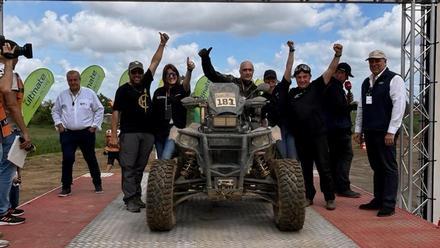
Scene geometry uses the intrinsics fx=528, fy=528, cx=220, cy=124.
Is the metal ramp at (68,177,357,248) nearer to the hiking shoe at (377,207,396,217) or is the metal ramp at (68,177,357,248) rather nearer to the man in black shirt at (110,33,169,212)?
the man in black shirt at (110,33,169,212)

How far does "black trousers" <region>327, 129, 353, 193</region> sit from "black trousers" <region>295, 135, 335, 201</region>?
0.97 meters

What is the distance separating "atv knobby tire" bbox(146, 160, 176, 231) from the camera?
505cm

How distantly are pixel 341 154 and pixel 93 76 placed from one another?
25.2 feet

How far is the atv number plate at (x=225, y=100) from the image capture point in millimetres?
5539

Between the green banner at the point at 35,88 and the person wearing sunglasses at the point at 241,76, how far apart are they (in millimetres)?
6651

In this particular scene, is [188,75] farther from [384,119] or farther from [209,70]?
[384,119]

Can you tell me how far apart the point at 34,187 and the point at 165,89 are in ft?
18.5

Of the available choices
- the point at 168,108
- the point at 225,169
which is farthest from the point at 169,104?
the point at 225,169

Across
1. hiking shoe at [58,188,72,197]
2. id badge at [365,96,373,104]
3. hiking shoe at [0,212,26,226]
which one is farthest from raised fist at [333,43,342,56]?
hiking shoe at [58,188,72,197]

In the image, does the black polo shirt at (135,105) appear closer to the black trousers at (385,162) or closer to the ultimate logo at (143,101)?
the ultimate logo at (143,101)

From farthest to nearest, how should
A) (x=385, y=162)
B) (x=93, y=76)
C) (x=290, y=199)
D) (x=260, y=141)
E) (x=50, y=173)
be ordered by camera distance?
1. (x=50, y=173)
2. (x=93, y=76)
3. (x=385, y=162)
4. (x=260, y=141)
5. (x=290, y=199)

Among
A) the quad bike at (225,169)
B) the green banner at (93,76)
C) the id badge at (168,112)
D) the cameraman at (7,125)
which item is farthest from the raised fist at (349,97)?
the green banner at (93,76)

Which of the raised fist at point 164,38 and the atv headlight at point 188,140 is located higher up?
the raised fist at point 164,38

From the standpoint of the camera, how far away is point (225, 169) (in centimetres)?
522
